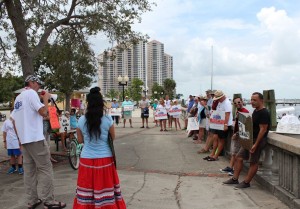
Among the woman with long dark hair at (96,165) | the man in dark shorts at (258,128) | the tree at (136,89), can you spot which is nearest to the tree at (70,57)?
the man in dark shorts at (258,128)

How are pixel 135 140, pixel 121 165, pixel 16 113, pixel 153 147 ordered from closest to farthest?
pixel 16 113, pixel 121 165, pixel 153 147, pixel 135 140

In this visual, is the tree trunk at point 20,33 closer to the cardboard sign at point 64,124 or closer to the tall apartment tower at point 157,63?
the cardboard sign at point 64,124

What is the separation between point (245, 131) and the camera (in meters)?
7.22

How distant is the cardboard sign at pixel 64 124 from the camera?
38.2 ft

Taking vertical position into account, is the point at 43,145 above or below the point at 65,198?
above

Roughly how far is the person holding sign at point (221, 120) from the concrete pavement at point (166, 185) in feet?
1.49

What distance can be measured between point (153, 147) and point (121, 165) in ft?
11.1

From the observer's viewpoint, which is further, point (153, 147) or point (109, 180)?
point (153, 147)

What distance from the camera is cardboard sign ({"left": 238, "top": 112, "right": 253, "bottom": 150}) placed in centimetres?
702

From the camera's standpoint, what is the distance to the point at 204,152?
11.6 m

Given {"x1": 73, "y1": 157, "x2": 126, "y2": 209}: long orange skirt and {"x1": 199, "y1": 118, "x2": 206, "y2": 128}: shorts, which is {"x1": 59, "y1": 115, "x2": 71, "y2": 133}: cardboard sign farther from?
{"x1": 73, "y1": 157, "x2": 126, "y2": 209}: long orange skirt

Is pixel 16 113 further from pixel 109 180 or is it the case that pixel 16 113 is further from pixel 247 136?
pixel 247 136

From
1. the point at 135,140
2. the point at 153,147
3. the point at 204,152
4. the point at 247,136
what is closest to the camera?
the point at 247,136

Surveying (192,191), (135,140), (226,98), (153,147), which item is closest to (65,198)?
(192,191)
